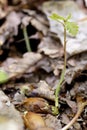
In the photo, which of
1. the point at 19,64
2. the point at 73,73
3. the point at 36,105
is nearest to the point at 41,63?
the point at 19,64

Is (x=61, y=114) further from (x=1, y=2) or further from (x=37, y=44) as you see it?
(x=1, y=2)

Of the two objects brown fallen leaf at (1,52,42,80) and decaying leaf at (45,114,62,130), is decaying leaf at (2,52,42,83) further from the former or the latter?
decaying leaf at (45,114,62,130)

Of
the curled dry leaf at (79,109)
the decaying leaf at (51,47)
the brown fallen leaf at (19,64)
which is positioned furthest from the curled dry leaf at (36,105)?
the decaying leaf at (51,47)

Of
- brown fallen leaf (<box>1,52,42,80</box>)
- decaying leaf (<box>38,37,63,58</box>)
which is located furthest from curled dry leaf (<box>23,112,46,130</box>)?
decaying leaf (<box>38,37,63,58</box>)

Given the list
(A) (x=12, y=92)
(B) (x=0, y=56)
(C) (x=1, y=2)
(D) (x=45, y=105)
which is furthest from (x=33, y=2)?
(D) (x=45, y=105)

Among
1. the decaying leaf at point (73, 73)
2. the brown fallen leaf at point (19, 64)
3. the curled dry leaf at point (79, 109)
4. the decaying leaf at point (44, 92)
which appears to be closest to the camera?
the curled dry leaf at point (79, 109)

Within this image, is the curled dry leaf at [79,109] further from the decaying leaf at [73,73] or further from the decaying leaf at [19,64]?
the decaying leaf at [19,64]

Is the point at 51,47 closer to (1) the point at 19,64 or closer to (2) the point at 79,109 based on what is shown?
(1) the point at 19,64
